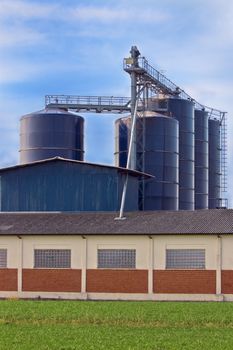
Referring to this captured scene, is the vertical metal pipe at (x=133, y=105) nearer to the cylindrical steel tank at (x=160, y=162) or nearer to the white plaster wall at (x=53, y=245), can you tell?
the cylindrical steel tank at (x=160, y=162)

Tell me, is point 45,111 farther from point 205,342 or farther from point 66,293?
point 205,342

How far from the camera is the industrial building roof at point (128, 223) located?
46562 mm

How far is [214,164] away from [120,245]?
28416 millimetres

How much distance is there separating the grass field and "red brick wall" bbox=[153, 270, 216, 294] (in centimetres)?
816

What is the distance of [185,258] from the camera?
46094mm

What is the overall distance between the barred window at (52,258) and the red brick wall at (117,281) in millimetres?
1670

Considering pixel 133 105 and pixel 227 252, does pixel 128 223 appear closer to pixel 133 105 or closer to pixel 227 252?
pixel 227 252

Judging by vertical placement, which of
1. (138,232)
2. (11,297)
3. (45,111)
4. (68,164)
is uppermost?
(45,111)

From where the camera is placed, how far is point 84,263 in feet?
156

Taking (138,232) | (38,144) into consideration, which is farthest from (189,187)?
(138,232)

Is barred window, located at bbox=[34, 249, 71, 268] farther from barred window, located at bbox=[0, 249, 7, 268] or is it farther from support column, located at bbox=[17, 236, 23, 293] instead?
barred window, located at bbox=[0, 249, 7, 268]

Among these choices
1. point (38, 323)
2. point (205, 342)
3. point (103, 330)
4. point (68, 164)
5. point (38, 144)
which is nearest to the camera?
point (205, 342)

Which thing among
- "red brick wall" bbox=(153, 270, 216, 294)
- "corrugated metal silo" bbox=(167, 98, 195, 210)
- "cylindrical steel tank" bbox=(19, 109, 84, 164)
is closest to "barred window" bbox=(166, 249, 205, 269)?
"red brick wall" bbox=(153, 270, 216, 294)

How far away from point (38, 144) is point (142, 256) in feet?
60.7
